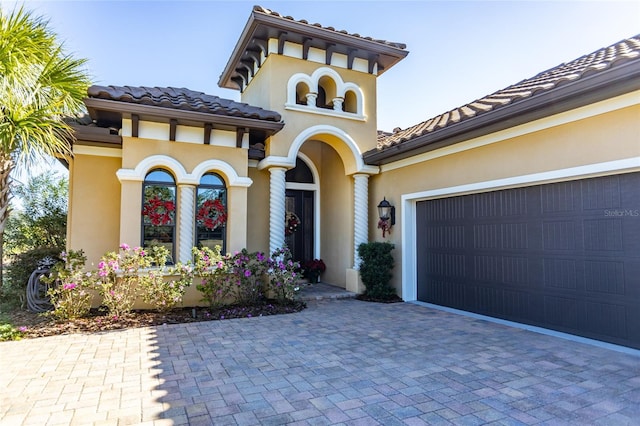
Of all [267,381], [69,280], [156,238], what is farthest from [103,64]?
[267,381]

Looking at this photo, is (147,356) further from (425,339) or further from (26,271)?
(26,271)

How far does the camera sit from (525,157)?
6.69 metres

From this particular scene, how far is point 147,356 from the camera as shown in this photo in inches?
202

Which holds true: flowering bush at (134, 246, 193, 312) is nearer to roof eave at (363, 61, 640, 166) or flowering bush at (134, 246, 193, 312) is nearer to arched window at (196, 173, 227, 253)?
arched window at (196, 173, 227, 253)

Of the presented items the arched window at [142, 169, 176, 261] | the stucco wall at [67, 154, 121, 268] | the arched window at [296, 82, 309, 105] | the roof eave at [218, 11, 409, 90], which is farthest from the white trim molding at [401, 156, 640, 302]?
the stucco wall at [67, 154, 121, 268]

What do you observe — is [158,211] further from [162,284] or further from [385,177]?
[385,177]

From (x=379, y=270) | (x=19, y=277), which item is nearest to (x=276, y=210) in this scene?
(x=379, y=270)

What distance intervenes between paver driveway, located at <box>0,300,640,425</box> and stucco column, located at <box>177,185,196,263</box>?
80.2 inches

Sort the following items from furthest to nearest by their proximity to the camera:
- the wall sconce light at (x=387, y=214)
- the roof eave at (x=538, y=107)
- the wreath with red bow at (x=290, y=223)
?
1. the wreath with red bow at (x=290, y=223)
2. the wall sconce light at (x=387, y=214)
3. the roof eave at (x=538, y=107)

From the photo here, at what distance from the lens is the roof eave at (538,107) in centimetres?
504

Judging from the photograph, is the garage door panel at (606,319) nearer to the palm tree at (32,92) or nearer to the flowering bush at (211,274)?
the flowering bush at (211,274)

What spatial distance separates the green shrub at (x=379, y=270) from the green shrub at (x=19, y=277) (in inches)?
296

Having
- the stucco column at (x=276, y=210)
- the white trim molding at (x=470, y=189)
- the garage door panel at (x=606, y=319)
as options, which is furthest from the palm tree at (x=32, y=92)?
the garage door panel at (x=606, y=319)

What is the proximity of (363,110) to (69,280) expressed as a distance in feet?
26.2
